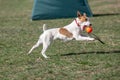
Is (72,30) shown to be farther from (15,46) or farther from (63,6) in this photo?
(63,6)

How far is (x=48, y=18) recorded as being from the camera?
66.7 feet

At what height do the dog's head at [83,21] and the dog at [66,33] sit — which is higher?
the dog's head at [83,21]

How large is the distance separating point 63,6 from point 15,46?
855cm

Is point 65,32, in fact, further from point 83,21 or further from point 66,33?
point 83,21

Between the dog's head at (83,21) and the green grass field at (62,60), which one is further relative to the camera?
the dog's head at (83,21)

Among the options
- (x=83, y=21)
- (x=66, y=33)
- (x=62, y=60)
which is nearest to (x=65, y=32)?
(x=66, y=33)

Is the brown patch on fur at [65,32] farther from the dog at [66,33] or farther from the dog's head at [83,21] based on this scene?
the dog's head at [83,21]

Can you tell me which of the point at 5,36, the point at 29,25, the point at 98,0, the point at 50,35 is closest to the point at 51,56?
the point at 50,35

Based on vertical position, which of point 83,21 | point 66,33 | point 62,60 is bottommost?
point 62,60

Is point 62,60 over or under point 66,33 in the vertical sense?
under

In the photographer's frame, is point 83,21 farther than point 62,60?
Yes

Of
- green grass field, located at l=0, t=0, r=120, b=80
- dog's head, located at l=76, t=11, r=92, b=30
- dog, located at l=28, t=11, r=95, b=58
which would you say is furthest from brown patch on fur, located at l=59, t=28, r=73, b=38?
green grass field, located at l=0, t=0, r=120, b=80

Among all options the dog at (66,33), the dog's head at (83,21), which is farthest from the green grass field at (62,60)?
the dog's head at (83,21)

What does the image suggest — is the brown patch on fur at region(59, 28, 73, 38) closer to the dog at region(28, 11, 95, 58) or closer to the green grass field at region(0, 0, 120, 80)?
the dog at region(28, 11, 95, 58)
